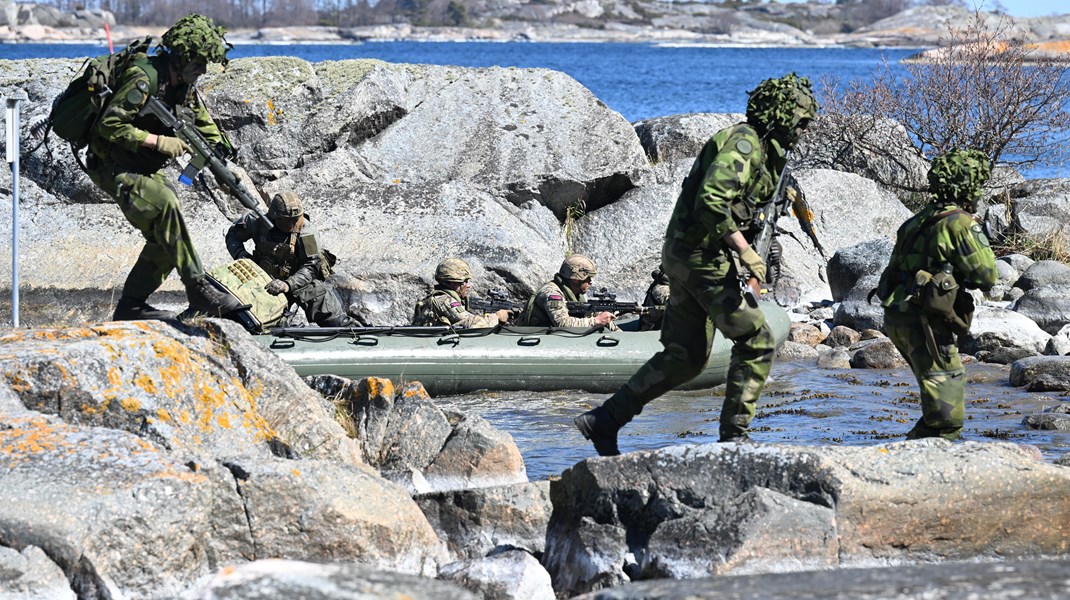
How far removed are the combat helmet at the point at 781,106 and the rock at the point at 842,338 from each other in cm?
686

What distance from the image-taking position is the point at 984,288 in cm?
693

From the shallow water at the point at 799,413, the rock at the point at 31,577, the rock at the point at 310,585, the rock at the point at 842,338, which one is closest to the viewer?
the rock at the point at 310,585

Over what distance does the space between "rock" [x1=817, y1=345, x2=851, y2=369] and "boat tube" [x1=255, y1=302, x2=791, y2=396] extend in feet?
5.32

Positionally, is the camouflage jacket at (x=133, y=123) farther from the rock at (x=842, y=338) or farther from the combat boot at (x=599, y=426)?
the rock at (x=842, y=338)

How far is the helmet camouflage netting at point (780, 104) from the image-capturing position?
661 centimetres

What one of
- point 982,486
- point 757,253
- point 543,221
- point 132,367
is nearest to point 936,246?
point 757,253

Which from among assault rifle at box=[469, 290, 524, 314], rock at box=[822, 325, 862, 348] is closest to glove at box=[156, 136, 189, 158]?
assault rifle at box=[469, 290, 524, 314]

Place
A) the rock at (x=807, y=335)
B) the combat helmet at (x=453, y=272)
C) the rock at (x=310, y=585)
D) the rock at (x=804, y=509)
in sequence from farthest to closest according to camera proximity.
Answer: the rock at (x=807, y=335), the combat helmet at (x=453, y=272), the rock at (x=804, y=509), the rock at (x=310, y=585)

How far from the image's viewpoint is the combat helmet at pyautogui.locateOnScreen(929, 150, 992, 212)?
23.0 ft

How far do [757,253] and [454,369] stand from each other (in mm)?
4445

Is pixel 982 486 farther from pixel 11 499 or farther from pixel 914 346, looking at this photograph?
pixel 11 499

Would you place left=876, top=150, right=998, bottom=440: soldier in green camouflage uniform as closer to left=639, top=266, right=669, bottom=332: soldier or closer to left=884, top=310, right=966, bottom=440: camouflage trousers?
left=884, top=310, right=966, bottom=440: camouflage trousers

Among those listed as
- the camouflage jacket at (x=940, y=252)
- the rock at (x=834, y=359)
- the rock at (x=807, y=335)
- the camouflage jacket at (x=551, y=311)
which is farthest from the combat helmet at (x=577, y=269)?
the camouflage jacket at (x=940, y=252)

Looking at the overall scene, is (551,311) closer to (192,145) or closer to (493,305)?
(493,305)
